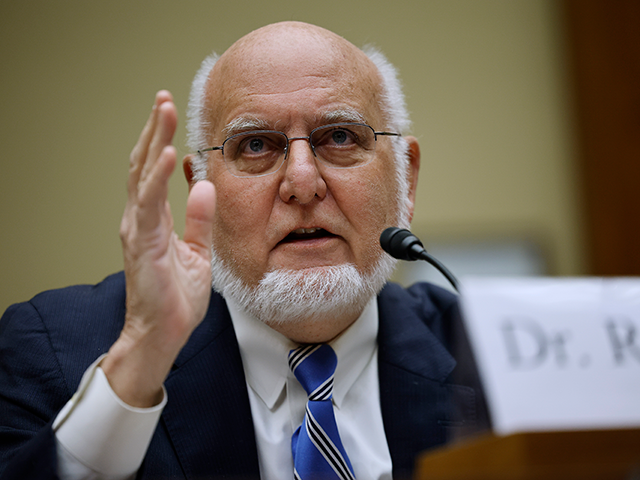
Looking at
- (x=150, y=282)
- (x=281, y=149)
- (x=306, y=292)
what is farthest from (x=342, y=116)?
(x=150, y=282)

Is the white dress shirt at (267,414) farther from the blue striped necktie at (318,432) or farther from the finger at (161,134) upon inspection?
the finger at (161,134)

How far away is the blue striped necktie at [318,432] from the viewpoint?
4.25 ft

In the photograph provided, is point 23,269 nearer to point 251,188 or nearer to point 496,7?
point 251,188

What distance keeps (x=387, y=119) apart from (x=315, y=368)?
2.51 ft

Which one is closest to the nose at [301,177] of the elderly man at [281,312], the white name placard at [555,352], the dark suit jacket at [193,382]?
the elderly man at [281,312]

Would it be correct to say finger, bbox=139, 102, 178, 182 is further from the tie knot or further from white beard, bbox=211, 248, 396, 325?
the tie knot

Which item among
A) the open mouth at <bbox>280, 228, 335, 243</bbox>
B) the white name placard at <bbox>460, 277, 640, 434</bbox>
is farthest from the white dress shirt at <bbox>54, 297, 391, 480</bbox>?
the white name placard at <bbox>460, 277, 640, 434</bbox>


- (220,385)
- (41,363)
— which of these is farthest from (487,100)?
(41,363)

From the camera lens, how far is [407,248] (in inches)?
48.7

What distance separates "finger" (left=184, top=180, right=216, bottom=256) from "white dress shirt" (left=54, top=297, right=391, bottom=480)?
30cm

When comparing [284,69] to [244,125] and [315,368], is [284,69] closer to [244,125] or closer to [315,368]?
[244,125]

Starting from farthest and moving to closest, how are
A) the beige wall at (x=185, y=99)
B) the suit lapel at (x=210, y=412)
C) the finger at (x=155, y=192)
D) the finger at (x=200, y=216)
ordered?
the beige wall at (x=185, y=99), the suit lapel at (x=210, y=412), the finger at (x=200, y=216), the finger at (x=155, y=192)

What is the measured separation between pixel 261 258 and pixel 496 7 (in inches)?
97.5

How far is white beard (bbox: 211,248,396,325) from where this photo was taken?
4.86ft
